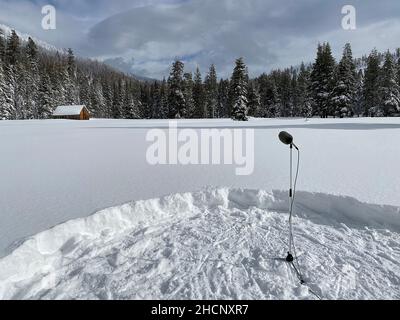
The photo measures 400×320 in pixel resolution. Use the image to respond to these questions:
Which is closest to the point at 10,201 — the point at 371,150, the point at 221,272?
the point at 221,272

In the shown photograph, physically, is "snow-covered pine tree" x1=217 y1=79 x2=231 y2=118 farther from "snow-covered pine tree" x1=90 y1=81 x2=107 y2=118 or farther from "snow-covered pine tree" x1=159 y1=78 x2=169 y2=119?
"snow-covered pine tree" x1=90 y1=81 x2=107 y2=118

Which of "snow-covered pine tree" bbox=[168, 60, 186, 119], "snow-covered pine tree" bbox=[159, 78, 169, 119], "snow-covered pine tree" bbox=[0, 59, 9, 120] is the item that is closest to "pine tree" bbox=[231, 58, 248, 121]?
"snow-covered pine tree" bbox=[168, 60, 186, 119]

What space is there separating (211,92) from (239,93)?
29.7 metres

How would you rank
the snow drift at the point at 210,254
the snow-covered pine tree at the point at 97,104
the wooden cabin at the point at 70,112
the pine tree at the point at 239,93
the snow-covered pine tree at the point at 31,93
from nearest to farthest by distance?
the snow drift at the point at 210,254
the pine tree at the point at 239,93
the wooden cabin at the point at 70,112
the snow-covered pine tree at the point at 31,93
the snow-covered pine tree at the point at 97,104

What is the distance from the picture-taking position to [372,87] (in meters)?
46.8

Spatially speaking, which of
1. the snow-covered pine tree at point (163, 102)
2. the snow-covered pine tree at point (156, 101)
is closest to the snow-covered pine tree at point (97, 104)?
the snow-covered pine tree at point (156, 101)

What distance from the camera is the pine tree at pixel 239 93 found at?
36.5 m

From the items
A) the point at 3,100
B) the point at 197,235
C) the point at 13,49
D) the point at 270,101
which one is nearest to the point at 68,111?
the point at 3,100

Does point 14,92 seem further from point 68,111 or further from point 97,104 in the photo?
point 97,104

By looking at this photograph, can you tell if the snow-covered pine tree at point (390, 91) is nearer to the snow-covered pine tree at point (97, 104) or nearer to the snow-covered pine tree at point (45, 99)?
the snow-covered pine tree at point (45, 99)

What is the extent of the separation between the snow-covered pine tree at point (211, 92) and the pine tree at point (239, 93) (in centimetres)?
2458
